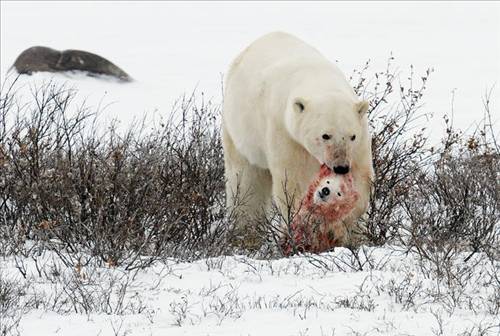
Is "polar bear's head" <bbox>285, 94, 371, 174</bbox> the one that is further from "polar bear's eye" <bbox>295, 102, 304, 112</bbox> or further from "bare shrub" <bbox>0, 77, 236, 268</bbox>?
"bare shrub" <bbox>0, 77, 236, 268</bbox>

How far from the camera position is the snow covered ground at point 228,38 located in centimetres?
1577

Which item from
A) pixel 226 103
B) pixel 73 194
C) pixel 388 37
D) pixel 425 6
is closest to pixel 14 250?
pixel 73 194

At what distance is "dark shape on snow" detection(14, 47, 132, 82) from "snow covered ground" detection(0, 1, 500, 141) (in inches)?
14.4

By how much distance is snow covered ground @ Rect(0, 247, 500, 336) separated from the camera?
368cm

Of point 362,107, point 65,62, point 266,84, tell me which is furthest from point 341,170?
point 65,62

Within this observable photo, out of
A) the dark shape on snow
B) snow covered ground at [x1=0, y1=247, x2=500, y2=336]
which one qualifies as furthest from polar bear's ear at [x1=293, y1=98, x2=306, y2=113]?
the dark shape on snow

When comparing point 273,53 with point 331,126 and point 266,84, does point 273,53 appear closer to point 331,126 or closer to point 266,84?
point 266,84

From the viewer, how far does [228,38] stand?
70.9 feet

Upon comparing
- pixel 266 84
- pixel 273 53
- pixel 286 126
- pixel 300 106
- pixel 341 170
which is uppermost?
pixel 273 53

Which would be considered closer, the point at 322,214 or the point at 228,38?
the point at 322,214

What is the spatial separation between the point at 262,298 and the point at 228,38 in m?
17.8

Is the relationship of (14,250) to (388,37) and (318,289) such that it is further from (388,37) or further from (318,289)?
(388,37)

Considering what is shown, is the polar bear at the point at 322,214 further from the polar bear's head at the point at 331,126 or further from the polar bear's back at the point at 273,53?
the polar bear's back at the point at 273,53

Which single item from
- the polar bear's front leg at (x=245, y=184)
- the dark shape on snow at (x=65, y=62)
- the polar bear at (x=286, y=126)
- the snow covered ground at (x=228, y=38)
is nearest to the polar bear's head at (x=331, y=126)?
the polar bear at (x=286, y=126)
